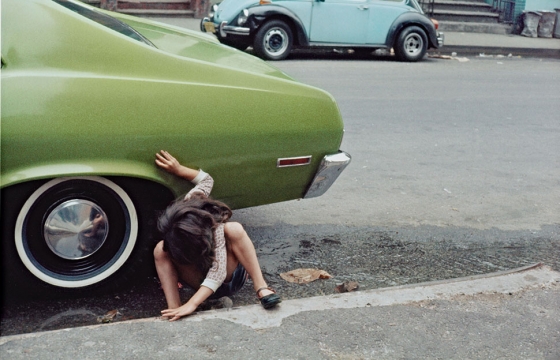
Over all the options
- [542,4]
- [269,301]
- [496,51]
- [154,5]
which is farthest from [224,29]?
[542,4]

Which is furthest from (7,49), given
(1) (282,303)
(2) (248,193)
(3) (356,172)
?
(3) (356,172)

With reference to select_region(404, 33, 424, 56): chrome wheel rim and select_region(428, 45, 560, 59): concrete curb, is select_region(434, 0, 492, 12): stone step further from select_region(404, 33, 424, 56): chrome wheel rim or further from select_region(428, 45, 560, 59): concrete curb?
select_region(404, 33, 424, 56): chrome wheel rim

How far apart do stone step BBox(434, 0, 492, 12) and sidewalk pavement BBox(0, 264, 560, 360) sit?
55.0 feet

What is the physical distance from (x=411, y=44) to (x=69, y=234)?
11.3m

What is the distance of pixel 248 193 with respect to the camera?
3947 millimetres

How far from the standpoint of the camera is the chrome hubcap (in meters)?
3.48

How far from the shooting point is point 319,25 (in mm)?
13094

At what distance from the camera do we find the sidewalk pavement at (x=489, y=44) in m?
16.2

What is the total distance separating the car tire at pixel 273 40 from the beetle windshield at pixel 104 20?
8.62m

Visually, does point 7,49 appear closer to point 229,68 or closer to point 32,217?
point 32,217

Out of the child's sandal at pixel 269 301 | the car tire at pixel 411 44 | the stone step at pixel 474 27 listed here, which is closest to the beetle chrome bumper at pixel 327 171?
the child's sandal at pixel 269 301

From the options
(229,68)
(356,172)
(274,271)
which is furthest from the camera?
(356,172)

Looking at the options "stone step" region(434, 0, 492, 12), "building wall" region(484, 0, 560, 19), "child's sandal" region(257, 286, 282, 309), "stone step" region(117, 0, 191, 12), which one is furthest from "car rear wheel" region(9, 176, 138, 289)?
"building wall" region(484, 0, 560, 19)

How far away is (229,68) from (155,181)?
2.30ft
